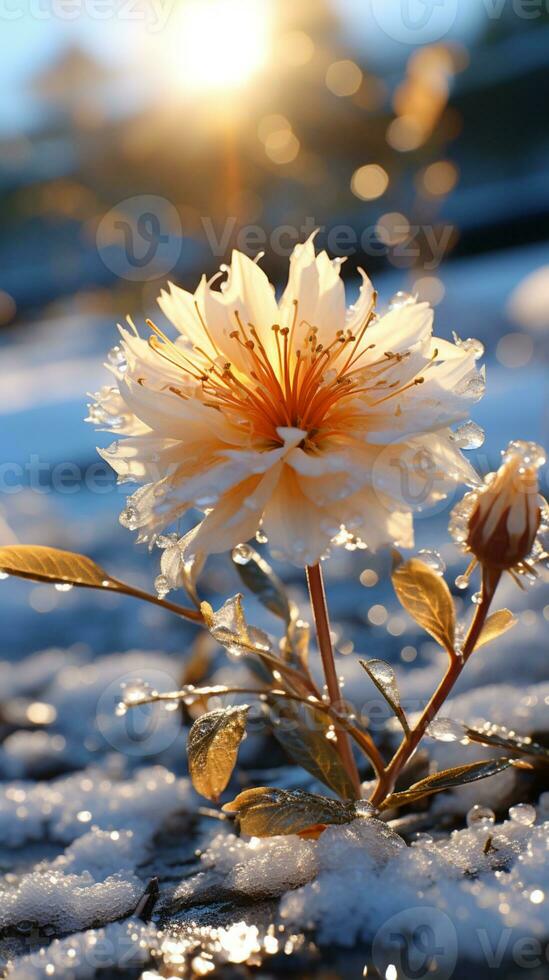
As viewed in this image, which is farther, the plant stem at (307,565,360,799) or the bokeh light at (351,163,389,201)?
the bokeh light at (351,163,389,201)

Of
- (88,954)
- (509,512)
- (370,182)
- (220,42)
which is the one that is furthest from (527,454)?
(370,182)

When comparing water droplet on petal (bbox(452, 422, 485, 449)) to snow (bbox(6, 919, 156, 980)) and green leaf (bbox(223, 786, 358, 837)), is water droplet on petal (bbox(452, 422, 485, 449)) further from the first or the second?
snow (bbox(6, 919, 156, 980))

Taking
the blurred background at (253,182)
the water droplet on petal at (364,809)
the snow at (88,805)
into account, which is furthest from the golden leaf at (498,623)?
the blurred background at (253,182)

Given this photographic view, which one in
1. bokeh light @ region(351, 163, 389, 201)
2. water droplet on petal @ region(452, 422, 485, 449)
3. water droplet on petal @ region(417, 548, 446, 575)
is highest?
bokeh light @ region(351, 163, 389, 201)

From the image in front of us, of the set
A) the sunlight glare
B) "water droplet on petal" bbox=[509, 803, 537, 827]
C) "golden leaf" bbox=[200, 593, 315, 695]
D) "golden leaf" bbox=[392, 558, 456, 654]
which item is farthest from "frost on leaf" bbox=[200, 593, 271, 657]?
the sunlight glare

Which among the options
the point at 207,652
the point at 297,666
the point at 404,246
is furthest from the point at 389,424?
the point at 404,246

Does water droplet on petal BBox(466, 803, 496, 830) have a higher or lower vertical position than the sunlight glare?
lower
